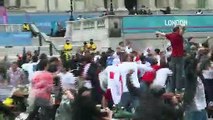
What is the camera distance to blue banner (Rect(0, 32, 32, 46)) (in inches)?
1689

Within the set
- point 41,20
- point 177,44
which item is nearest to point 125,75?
point 177,44

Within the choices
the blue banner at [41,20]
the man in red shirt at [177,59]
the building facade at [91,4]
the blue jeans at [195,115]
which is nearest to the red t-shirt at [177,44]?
the man in red shirt at [177,59]

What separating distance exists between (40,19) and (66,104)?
1459 inches

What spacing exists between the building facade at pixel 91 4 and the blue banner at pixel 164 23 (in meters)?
26.9

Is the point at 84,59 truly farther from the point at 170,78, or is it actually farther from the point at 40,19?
the point at 40,19

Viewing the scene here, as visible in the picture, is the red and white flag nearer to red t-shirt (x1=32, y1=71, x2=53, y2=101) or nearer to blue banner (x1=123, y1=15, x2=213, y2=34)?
red t-shirt (x1=32, y1=71, x2=53, y2=101)

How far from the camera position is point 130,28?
126ft

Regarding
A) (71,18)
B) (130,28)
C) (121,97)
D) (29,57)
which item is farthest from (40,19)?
(121,97)

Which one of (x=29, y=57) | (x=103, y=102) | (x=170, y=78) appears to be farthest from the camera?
(x=29, y=57)

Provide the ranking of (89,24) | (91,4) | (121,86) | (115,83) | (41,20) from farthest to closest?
(91,4), (41,20), (89,24), (121,86), (115,83)

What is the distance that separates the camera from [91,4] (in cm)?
6956

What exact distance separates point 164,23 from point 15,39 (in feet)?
31.1

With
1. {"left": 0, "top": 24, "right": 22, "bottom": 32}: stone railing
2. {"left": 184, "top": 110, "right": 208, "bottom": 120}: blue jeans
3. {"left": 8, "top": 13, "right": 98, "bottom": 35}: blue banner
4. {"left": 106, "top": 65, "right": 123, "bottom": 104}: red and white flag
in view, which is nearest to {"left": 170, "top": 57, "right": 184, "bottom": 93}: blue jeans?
{"left": 106, "top": 65, "right": 123, "bottom": 104}: red and white flag

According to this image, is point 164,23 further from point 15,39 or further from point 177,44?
point 177,44
